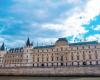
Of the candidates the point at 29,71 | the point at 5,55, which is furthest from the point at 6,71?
the point at 5,55

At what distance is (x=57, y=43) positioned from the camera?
201 feet

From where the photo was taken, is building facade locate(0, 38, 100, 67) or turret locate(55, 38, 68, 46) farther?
turret locate(55, 38, 68, 46)

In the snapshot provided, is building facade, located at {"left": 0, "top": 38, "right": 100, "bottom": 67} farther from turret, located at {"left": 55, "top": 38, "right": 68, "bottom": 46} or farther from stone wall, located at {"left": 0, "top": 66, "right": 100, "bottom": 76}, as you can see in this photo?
stone wall, located at {"left": 0, "top": 66, "right": 100, "bottom": 76}

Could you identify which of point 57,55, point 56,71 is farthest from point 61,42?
point 56,71

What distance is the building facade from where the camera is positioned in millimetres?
54719

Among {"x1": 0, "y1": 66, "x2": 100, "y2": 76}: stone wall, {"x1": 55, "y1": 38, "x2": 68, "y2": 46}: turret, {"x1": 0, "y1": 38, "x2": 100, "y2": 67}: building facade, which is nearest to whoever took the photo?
{"x1": 0, "y1": 66, "x2": 100, "y2": 76}: stone wall

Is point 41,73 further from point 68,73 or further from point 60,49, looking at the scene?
point 60,49

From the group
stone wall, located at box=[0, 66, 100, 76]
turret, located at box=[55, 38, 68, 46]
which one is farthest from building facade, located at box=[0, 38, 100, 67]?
stone wall, located at box=[0, 66, 100, 76]

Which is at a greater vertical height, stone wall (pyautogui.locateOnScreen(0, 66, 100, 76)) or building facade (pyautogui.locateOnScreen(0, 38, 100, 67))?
building facade (pyautogui.locateOnScreen(0, 38, 100, 67))

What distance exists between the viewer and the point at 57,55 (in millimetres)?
60031

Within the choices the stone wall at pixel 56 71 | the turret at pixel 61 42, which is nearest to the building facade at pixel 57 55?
the turret at pixel 61 42

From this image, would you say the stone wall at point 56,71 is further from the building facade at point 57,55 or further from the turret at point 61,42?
the turret at point 61,42

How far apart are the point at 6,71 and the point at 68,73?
12.6 m

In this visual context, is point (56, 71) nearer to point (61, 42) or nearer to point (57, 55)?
point (57, 55)
